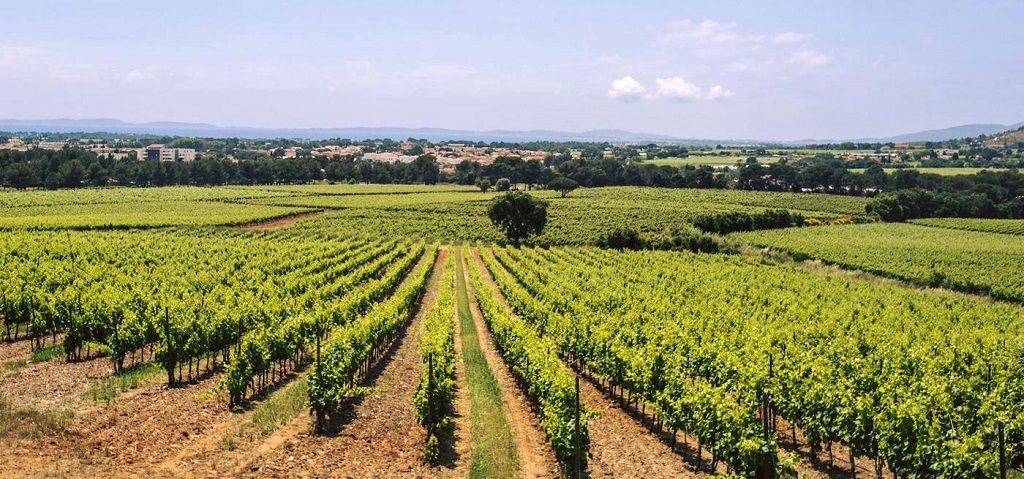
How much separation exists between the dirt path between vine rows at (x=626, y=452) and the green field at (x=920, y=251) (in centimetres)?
4230

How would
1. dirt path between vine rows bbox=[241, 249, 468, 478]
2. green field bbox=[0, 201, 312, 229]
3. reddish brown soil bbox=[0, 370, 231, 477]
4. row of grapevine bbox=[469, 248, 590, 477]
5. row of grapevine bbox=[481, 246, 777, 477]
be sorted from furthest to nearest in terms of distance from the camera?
green field bbox=[0, 201, 312, 229] < row of grapevine bbox=[469, 248, 590, 477] < dirt path between vine rows bbox=[241, 249, 468, 478] < row of grapevine bbox=[481, 246, 777, 477] < reddish brown soil bbox=[0, 370, 231, 477]

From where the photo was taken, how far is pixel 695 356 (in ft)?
67.6

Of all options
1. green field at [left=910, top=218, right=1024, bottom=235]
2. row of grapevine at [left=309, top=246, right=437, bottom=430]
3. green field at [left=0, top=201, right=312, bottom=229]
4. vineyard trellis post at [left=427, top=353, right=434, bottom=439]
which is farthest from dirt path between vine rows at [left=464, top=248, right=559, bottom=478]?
green field at [left=910, top=218, right=1024, bottom=235]

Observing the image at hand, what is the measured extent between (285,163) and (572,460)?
Answer: 6038 inches

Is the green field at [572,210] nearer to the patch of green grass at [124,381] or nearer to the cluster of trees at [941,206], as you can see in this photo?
the cluster of trees at [941,206]

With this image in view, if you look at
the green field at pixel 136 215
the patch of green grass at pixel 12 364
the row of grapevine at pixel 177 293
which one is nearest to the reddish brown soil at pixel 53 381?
the patch of green grass at pixel 12 364

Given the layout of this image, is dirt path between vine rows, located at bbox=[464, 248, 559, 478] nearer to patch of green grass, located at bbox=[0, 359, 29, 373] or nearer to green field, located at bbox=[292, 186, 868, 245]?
patch of green grass, located at bbox=[0, 359, 29, 373]

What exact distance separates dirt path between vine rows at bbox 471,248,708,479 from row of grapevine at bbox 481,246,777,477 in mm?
741

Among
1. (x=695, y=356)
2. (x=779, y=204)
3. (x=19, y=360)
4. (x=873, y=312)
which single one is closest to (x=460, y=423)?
(x=695, y=356)

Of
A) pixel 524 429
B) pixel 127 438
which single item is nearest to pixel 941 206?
pixel 524 429

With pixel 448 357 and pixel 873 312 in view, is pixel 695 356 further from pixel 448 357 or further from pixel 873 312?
pixel 873 312

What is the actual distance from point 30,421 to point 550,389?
11779 mm

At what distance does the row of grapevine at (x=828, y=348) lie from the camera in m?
14.2

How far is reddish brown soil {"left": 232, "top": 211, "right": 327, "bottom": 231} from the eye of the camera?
7709cm
